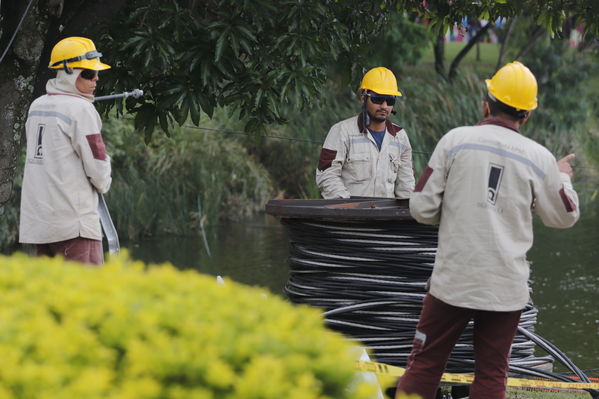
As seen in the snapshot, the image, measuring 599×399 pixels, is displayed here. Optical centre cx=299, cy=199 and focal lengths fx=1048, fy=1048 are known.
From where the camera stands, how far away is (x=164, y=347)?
7.16ft

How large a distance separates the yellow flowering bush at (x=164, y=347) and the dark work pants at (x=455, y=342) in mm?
1937

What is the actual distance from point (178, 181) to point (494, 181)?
11732 mm

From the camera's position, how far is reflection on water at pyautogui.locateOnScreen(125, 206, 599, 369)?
10.0 meters

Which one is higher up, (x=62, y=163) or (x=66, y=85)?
(x=66, y=85)

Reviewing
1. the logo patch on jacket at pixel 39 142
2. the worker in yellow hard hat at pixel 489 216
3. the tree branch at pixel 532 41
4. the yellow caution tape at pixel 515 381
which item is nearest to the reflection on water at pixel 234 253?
the yellow caution tape at pixel 515 381

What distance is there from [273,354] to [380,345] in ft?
11.8

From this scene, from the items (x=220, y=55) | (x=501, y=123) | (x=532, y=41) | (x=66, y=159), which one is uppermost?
(x=532, y=41)

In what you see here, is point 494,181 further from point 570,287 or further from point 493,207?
point 570,287

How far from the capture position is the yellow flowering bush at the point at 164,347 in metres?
2.11

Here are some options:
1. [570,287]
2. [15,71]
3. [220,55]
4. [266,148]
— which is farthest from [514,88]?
[266,148]

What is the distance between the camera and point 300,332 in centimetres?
242

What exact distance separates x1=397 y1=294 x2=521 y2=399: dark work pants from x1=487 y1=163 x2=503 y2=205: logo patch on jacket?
0.49m

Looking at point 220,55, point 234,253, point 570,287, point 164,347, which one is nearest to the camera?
point 164,347

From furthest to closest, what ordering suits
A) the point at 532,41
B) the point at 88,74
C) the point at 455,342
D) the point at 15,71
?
the point at 532,41, the point at 15,71, the point at 88,74, the point at 455,342
